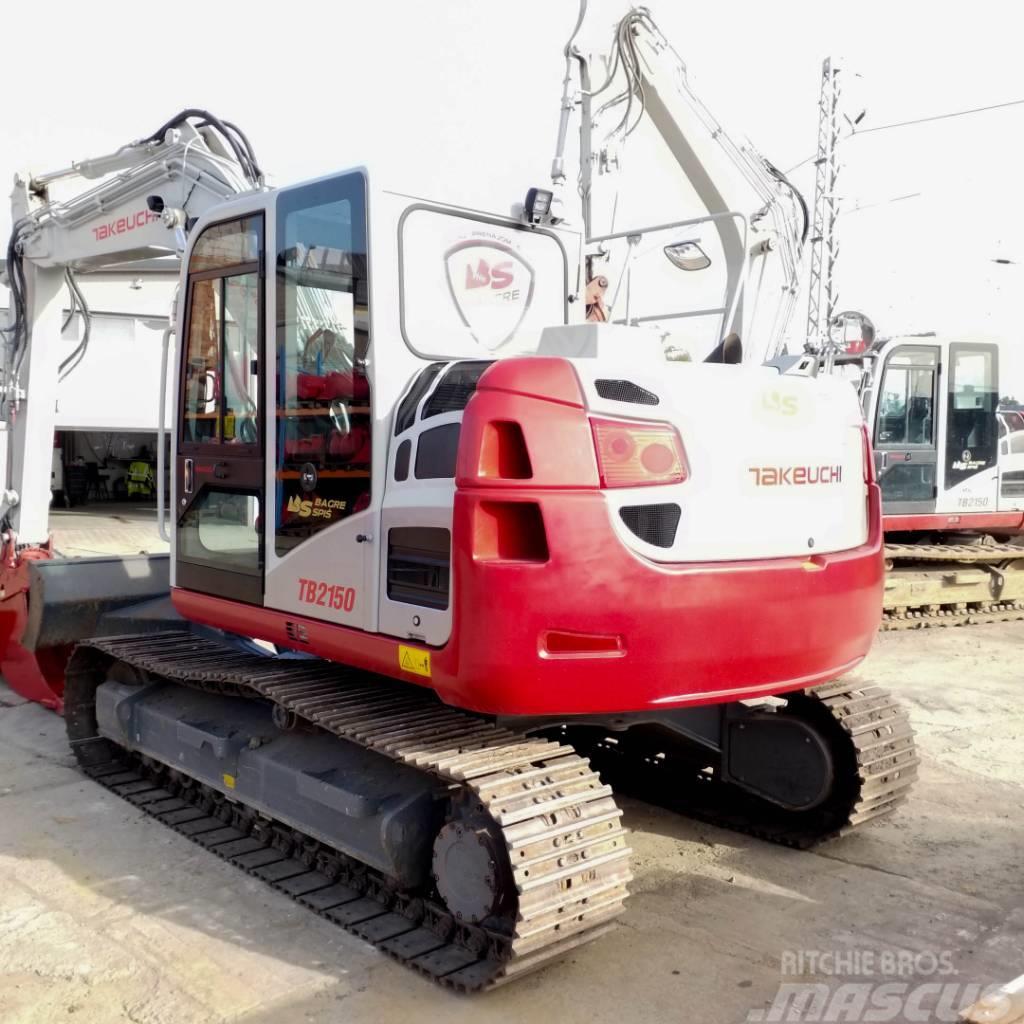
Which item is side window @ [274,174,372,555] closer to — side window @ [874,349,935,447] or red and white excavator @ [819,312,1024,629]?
red and white excavator @ [819,312,1024,629]

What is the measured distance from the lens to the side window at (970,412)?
10719 millimetres

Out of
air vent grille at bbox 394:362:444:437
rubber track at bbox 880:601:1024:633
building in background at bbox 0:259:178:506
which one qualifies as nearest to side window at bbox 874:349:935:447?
rubber track at bbox 880:601:1024:633

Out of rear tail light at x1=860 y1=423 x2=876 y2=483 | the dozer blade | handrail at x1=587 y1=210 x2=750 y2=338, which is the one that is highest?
handrail at x1=587 y1=210 x2=750 y2=338

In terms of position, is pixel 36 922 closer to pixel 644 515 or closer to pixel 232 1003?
pixel 232 1003

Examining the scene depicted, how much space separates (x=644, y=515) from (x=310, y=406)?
4.63 ft

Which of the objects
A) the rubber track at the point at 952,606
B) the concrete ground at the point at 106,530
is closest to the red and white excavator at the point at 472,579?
the rubber track at the point at 952,606

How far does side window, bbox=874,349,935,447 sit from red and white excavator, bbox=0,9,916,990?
5.46 m

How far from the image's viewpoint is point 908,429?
10.7 m

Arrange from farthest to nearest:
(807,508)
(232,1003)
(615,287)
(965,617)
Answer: (965,617) < (615,287) < (807,508) < (232,1003)

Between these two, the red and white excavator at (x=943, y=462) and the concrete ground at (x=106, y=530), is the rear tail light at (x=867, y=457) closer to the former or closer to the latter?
the red and white excavator at (x=943, y=462)

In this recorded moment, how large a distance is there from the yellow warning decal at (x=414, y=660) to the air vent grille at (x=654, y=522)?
778 millimetres

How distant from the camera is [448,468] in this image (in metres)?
3.60

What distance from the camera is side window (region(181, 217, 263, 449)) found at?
439 centimetres

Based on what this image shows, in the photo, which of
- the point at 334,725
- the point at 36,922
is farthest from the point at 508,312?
the point at 36,922
